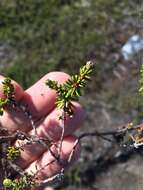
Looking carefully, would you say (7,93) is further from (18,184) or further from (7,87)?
(18,184)

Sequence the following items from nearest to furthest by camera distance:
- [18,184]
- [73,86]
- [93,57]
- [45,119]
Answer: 1. [73,86]
2. [18,184]
3. [45,119]
4. [93,57]

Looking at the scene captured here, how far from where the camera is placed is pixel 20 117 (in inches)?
75.5

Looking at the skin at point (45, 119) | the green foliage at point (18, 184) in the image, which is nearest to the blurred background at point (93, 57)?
the skin at point (45, 119)

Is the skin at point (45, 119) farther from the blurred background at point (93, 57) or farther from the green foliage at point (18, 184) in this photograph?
the blurred background at point (93, 57)

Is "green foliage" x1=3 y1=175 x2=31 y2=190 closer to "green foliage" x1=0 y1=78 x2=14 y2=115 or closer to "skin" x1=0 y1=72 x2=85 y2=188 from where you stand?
"green foliage" x1=0 y1=78 x2=14 y2=115

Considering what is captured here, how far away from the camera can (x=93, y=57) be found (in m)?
3.97

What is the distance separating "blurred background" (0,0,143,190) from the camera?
11.4ft

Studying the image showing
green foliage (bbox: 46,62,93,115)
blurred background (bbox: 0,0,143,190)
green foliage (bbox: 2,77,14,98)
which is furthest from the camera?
blurred background (bbox: 0,0,143,190)

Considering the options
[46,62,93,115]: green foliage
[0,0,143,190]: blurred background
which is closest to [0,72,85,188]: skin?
[46,62,93,115]: green foliage

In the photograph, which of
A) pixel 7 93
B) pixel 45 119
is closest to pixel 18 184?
pixel 7 93

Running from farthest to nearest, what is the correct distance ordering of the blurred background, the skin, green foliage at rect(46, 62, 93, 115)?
the blurred background, the skin, green foliage at rect(46, 62, 93, 115)

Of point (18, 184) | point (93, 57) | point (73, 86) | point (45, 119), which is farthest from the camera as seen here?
point (93, 57)

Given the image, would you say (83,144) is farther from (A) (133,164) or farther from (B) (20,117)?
(B) (20,117)

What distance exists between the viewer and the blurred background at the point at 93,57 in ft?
11.4
